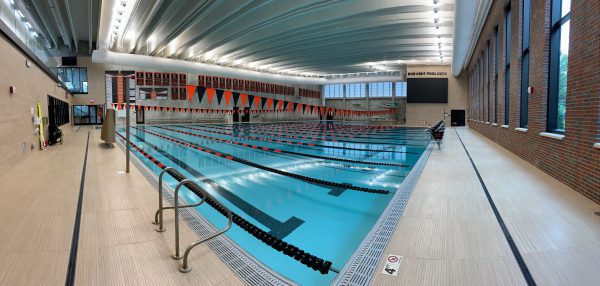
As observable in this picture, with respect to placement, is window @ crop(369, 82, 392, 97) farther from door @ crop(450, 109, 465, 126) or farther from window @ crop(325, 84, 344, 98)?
door @ crop(450, 109, 465, 126)

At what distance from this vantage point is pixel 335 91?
3741 centimetres

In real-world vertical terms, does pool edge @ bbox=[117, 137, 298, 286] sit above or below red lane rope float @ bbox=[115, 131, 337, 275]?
above

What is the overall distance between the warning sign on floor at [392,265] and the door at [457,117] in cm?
2406

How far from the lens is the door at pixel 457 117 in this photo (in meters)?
23.7

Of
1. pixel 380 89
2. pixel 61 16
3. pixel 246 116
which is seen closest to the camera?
pixel 61 16

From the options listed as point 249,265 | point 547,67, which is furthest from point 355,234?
point 547,67

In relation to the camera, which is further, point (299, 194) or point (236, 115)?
point (236, 115)

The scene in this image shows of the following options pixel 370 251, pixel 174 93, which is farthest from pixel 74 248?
pixel 174 93

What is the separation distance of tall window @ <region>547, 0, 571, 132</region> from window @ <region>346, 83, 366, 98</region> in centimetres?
3076

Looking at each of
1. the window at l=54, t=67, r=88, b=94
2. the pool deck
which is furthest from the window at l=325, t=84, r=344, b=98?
the pool deck

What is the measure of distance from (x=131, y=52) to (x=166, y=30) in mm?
6227

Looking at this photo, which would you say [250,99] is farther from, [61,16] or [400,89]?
[61,16]

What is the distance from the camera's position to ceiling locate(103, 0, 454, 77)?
38.2 ft

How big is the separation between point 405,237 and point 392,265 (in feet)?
1.69
